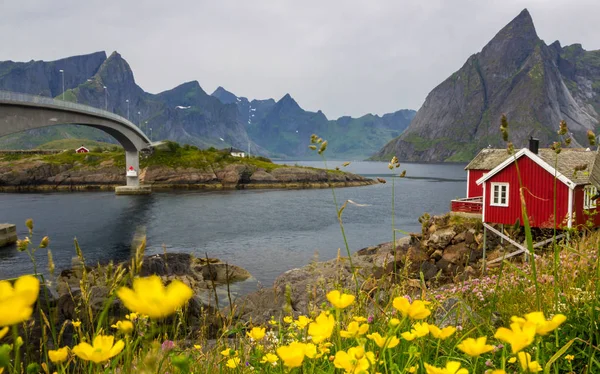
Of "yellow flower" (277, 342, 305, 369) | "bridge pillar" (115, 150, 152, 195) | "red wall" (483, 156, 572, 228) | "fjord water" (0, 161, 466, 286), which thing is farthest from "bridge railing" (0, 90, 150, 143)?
"yellow flower" (277, 342, 305, 369)

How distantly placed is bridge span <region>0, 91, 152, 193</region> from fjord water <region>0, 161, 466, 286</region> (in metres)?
9.70

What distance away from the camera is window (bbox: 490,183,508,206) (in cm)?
2314

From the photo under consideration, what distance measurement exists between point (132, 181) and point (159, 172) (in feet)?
37.4

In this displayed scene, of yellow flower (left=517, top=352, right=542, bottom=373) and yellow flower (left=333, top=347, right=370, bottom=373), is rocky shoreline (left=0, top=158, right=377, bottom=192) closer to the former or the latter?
yellow flower (left=333, top=347, right=370, bottom=373)

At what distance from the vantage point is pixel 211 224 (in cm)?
4625

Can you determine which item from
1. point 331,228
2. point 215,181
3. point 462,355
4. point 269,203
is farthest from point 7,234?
point 215,181

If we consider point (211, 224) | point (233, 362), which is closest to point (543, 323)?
point (233, 362)

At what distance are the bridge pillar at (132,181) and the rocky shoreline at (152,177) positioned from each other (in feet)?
25.2

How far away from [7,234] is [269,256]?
74.3 feet


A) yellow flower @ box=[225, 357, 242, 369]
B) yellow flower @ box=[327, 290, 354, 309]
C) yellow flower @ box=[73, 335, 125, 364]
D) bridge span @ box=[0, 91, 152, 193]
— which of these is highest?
bridge span @ box=[0, 91, 152, 193]

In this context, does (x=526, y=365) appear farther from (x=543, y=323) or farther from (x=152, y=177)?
(x=152, y=177)

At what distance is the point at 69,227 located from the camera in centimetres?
4366

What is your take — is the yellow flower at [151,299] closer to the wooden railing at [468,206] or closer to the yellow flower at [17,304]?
the yellow flower at [17,304]

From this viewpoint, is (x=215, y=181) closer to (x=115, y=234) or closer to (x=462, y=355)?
(x=115, y=234)
